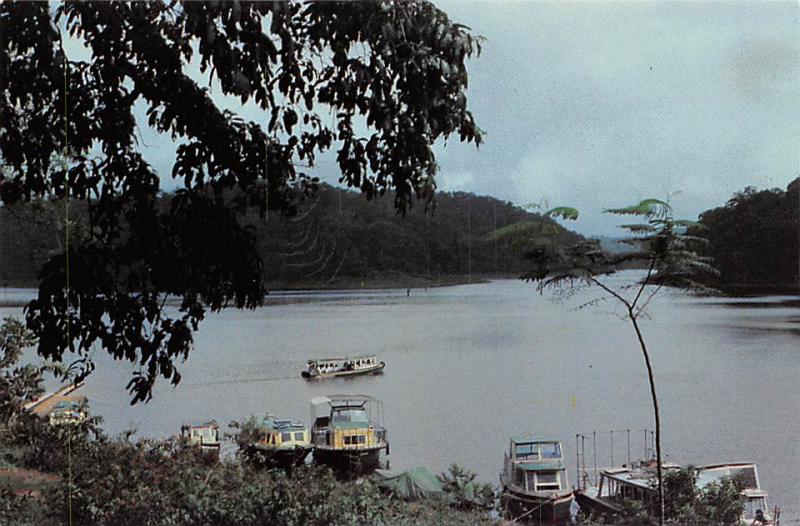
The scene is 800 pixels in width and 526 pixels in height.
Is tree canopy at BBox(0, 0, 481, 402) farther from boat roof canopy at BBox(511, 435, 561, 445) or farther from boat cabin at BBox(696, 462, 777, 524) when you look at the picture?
boat cabin at BBox(696, 462, 777, 524)

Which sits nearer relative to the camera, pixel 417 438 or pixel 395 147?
pixel 395 147

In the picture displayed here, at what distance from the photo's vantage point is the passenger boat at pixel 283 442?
10.8ft

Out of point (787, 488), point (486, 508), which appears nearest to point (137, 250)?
point (486, 508)

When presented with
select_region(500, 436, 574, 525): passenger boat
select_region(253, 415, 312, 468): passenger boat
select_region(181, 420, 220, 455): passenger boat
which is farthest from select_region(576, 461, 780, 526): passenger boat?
select_region(181, 420, 220, 455): passenger boat

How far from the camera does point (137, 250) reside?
3139 mm

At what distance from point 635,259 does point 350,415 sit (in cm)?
137

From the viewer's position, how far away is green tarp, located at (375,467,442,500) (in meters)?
3.25

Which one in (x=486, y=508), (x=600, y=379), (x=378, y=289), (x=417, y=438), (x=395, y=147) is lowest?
(x=486, y=508)

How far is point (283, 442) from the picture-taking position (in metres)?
3.31

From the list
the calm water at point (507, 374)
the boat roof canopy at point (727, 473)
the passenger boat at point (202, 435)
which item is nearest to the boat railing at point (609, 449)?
the calm water at point (507, 374)

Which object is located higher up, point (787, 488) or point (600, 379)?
point (600, 379)

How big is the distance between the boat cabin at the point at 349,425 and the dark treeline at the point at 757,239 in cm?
155

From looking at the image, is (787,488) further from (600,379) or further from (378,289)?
(378,289)

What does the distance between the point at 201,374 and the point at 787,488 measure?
101 inches
